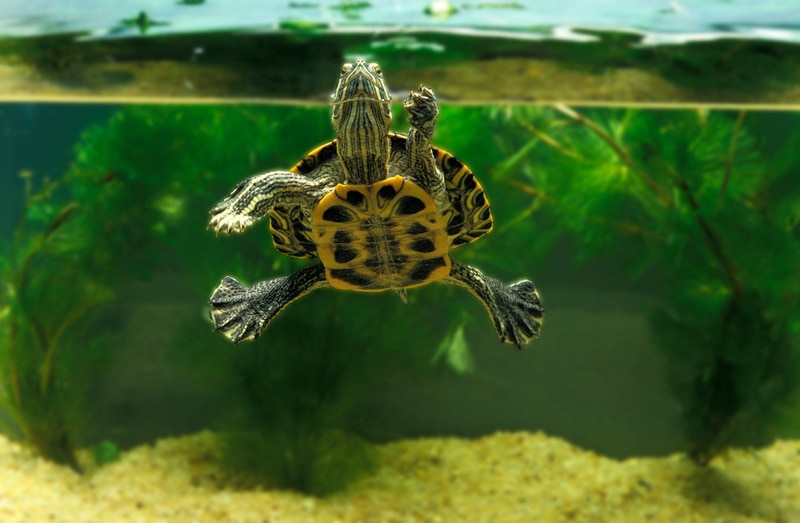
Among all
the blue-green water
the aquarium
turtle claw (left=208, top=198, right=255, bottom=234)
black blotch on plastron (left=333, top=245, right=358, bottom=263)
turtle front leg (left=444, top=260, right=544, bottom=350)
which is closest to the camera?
turtle claw (left=208, top=198, right=255, bottom=234)

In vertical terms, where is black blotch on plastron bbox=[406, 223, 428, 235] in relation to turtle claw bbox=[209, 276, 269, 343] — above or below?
above

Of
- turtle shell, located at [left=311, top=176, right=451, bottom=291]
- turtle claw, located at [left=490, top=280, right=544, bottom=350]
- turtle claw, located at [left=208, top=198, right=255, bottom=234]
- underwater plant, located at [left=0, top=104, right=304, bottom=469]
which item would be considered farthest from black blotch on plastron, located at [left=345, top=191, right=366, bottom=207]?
underwater plant, located at [left=0, top=104, right=304, bottom=469]

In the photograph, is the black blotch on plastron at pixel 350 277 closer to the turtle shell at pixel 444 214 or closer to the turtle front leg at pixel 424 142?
the turtle shell at pixel 444 214

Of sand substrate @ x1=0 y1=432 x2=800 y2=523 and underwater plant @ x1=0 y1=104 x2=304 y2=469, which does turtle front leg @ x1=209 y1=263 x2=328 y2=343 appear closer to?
sand substrate @ x1=0 y1=432 x2=800 y2=523

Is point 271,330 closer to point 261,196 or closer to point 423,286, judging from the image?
point 423,286

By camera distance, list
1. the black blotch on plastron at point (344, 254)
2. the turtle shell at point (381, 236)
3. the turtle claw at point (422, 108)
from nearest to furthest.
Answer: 1. the turtle claw at point (422, 108)
2. the turtle shell at point (381, 236)
3. the black blotch on plastron at point (344, 254)

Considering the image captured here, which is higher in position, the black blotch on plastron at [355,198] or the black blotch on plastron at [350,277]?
the black blotch on plastron at [355,198]

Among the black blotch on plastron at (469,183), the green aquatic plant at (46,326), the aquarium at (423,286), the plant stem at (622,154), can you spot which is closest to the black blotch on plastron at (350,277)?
the black blotch on plastron at (469,183)
